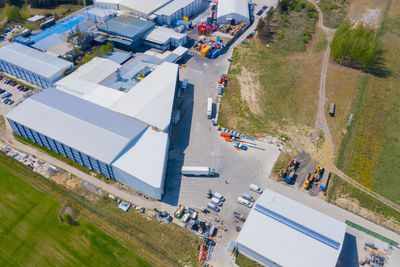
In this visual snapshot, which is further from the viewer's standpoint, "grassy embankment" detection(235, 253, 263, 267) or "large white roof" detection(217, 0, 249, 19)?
"large white roof" detection(217, 0, 249, 19)

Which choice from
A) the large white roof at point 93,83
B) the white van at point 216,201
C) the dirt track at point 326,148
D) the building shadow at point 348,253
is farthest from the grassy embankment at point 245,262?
the large white roof at point 93,83

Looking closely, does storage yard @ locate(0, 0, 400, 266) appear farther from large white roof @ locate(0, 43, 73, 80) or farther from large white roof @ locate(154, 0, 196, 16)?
large white roof @ locate(154, 0, 196, 16)

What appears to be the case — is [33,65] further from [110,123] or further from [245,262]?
[245,262]

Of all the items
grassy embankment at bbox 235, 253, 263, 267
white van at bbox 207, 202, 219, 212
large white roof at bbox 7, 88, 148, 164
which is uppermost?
large white roof at bbox 7, 88, 148, 164

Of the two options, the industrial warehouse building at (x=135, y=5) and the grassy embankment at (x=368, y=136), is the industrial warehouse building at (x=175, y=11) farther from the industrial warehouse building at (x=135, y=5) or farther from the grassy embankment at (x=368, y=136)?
the grassy embankment at (x=368, y=136)

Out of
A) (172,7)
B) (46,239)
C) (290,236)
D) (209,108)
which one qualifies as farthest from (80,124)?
(172,7)

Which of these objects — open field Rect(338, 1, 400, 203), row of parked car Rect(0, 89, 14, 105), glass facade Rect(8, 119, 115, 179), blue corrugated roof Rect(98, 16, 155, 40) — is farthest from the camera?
blue corrugated roof Rect(98, 16, 155, 40)

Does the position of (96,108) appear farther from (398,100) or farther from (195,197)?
(398,100)

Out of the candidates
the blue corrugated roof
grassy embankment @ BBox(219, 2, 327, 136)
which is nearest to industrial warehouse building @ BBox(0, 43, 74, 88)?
the blue corrugated roof
